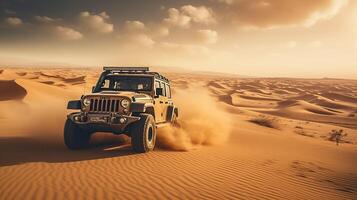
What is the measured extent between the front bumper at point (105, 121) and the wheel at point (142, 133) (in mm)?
164

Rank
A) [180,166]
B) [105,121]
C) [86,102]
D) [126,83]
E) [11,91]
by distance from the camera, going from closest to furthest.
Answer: [180,166]
[105,121]
[86,102]
[126,83]
[11,91]

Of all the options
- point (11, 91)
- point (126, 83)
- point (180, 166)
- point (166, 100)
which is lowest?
point (11, 91)

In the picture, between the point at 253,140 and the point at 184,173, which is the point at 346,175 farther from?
the point at 253,140

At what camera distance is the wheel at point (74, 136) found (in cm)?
850

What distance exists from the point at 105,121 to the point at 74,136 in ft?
3.66

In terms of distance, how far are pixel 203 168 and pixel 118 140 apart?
375 centimetres

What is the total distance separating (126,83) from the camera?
9531 mm

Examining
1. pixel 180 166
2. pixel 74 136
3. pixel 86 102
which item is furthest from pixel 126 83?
pixel 180 166

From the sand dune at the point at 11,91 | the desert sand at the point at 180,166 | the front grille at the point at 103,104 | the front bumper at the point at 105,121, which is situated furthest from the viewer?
the sand dune at the point at 11,91

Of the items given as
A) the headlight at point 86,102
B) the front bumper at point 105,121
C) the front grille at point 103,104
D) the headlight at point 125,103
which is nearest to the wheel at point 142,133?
the front bumper at point 105,121

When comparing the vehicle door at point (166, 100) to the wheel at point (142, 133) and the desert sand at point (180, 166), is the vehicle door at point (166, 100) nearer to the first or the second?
the desert sand at point (180, 166)

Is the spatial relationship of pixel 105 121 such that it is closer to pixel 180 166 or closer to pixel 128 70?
pixel 180 166

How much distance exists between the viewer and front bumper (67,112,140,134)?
8.00 m

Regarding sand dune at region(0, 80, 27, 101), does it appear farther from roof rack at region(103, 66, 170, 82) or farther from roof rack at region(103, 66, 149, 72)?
roof rack at region(103, 66, 149, 72)
